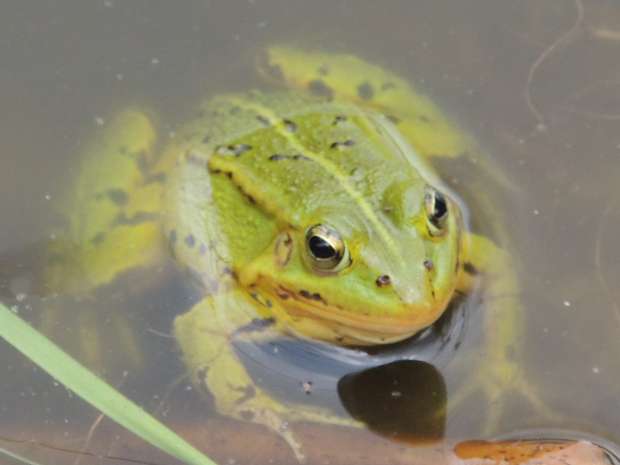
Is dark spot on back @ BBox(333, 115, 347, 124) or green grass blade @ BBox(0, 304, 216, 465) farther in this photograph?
dark spot on back @ BBox(333, 115, 347, 124)

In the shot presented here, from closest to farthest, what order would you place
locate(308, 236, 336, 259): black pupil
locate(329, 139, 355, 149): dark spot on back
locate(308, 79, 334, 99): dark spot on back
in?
locate(308, 236, 336, 259): black pupil
locate(329, 139, 355, 149): dark spot on back
locate(308, 79, 334, 99): dark spot on back

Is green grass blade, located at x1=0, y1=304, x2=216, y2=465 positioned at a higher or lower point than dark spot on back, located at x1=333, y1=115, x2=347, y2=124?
lower

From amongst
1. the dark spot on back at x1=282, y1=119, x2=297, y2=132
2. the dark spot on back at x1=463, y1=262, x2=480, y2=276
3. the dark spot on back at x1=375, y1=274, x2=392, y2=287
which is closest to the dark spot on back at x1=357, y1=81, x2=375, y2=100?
the dark spot on back at x1=282, y1=119, x2=297, y2=132

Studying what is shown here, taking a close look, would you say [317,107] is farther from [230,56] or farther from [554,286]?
[554,286]

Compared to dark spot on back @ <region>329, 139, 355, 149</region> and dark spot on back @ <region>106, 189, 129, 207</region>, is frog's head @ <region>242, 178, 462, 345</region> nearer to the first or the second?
dark spot on back @ <region>329, 139, 355, 149</region>

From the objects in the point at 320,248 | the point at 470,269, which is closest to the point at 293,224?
the point at 320,248

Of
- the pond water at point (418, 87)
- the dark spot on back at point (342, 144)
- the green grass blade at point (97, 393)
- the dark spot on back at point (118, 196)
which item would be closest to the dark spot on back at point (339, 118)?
the dark spot on back at point (342, 144)

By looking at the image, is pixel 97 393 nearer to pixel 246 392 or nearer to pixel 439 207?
pixel 246 392
